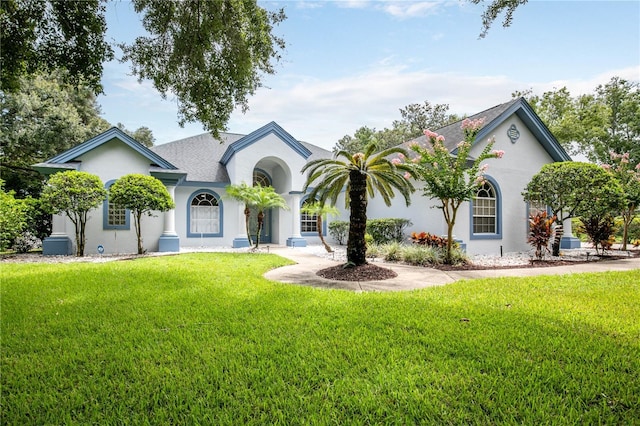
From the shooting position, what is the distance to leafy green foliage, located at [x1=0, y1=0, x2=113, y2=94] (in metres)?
6.32

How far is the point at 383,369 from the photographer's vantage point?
3.21m

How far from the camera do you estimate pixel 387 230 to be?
15000 millimetres

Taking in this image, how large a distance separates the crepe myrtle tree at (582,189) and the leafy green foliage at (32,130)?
77.4 ft

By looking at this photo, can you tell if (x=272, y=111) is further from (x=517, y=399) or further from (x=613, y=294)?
(x=517, y=399)

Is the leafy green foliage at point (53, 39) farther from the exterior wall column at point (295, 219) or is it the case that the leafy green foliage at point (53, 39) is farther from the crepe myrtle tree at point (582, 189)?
the crepe myrtle tree at point (582, 189)

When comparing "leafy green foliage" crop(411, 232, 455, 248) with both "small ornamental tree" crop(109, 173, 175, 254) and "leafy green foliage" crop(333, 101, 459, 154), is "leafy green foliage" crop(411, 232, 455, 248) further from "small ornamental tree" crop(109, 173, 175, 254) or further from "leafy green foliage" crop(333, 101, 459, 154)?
"leafy green foliage" crop(333, 101, 459, 154)

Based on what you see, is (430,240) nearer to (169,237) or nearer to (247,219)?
(247,219)

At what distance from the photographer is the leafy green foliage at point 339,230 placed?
59.9 ft

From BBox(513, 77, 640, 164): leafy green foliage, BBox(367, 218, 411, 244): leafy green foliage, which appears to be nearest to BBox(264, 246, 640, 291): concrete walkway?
BBox(367, 218, 411, 244): leafy green foliage

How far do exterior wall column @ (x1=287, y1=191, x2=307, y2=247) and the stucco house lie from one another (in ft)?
0.17

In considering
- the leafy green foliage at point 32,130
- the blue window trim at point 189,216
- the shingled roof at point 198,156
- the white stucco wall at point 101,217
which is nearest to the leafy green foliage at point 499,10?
the shingled roof at point 198,156

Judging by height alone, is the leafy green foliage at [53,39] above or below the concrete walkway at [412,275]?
above

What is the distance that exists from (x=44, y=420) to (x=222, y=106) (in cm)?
705

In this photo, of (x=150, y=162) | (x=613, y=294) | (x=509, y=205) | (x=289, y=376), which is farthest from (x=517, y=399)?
(x=150, y=162)
